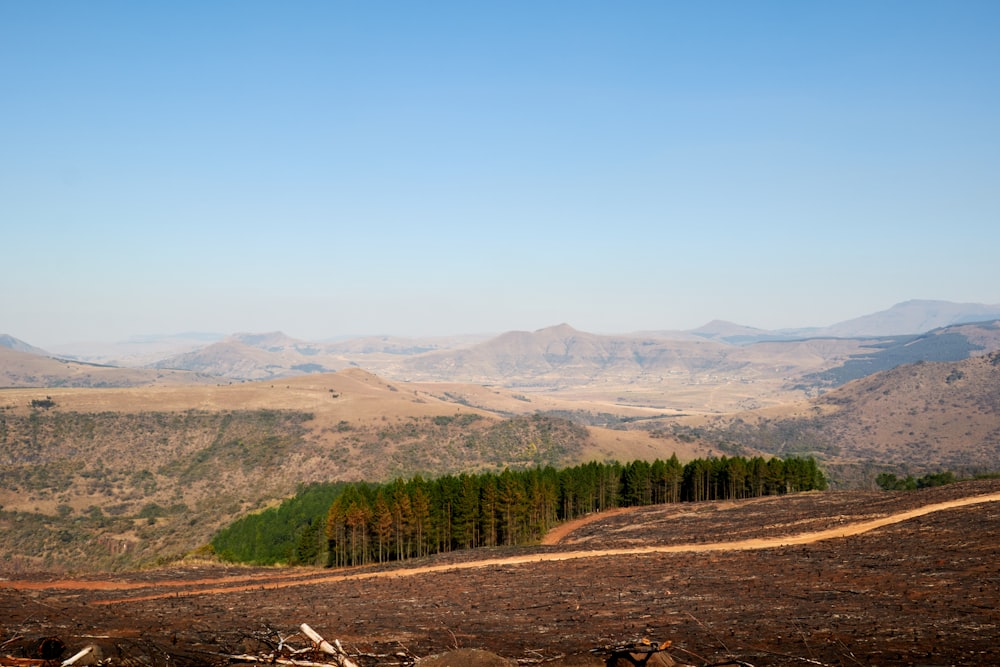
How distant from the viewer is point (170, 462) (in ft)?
549

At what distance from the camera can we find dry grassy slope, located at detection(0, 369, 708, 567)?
4611 inches

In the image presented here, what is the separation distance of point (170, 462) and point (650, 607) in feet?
569

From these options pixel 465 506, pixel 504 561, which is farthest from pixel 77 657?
pixel 465 506

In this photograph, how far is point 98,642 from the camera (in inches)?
405

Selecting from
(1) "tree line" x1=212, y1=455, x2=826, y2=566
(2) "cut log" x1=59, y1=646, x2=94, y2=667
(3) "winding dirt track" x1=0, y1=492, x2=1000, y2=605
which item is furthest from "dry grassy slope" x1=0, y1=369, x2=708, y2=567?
(2) "cut log" x1=59, y1=646, x2=94, y2=667

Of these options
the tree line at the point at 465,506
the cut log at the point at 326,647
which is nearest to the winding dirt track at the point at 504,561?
the tree line at the point at 465,506

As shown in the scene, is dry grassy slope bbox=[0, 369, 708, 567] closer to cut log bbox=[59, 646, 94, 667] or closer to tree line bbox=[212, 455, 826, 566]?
tree line bbox=[212, 455, 826, 566]

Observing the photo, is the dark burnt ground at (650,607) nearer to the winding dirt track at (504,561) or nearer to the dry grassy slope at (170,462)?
the winding dirt track at (504,561)

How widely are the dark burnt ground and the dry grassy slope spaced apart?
8660cm

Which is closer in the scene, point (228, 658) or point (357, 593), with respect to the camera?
point (228, 658)

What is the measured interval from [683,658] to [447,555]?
42037mm

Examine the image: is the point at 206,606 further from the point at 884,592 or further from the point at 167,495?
the point at 167,495

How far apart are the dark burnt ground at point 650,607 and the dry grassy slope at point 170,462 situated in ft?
284

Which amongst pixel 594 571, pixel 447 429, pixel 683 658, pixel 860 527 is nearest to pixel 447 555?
pixel 594 571
